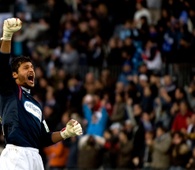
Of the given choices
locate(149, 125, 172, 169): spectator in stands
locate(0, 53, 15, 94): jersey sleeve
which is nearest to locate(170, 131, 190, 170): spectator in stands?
locate(149, 125, 172, 169): spectator in stands

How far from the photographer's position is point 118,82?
20766 millimetres

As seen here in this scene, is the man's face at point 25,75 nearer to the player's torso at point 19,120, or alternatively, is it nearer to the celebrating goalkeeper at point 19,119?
the celebrating goalkeeper at point 19,119

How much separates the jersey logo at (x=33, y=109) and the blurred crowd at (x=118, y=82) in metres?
7.47

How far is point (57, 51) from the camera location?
2377cm

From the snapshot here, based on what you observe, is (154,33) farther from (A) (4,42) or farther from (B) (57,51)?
(A) (4,42)

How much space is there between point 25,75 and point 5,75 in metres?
0.46

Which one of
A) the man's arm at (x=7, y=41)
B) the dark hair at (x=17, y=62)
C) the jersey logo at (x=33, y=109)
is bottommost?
the jersey logo at (x=33, y=109)

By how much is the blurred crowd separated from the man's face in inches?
303

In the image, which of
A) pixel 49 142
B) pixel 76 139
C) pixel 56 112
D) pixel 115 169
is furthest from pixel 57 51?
pixel 49 142

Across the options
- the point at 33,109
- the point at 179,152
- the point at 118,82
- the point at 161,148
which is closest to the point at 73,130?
the point at 33,109

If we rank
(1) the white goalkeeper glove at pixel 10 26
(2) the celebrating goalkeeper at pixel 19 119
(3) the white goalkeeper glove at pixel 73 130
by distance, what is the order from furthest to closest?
(3) the white goalkeeper glove at pixel 73 130 → (2) the celebrating goalkeeper at pixel 19 119 → (1) the white goalkeeper glove at pixel 10 26

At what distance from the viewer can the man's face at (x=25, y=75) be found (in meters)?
9.55

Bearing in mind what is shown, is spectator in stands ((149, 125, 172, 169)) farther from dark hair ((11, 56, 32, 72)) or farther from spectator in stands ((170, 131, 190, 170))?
dark hair ((11, 56, 32, 72))

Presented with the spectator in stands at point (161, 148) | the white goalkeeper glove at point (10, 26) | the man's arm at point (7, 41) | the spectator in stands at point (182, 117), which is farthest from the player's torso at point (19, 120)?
the spectator in stands at point (182, 117)
